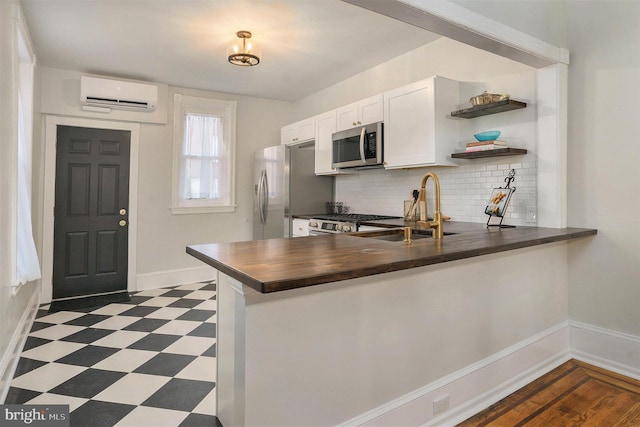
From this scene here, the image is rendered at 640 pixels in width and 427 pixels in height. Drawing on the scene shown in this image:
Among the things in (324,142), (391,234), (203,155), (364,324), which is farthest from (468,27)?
(203,155)

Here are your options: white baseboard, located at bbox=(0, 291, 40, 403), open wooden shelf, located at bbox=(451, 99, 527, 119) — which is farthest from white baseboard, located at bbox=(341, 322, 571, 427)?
white baseboard, located at bbox=(0, 291, 40, 403)

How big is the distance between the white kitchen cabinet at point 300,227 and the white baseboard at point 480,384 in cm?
249

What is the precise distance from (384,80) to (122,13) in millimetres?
2540

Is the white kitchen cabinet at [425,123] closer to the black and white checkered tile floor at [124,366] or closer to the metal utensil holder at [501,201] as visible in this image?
the metal utensil holder at [501,201]

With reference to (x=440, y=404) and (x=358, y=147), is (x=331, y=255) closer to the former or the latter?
(x=440, y=404)

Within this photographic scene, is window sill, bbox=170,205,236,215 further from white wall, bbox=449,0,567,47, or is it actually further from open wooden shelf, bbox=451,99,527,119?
white wall, bbox=449,0,567,47

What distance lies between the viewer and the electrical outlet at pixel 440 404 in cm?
176

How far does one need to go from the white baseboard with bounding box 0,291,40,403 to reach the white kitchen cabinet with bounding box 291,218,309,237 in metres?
2.66

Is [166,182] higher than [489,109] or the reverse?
the reverse

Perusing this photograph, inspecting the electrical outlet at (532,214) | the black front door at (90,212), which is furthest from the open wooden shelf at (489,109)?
the black front door at (90,212)

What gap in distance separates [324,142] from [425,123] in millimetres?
1549

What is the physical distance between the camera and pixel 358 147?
3.74 metres

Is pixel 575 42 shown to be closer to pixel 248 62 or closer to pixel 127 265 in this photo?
pixel 248 62

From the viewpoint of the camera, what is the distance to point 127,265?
4500 mm
